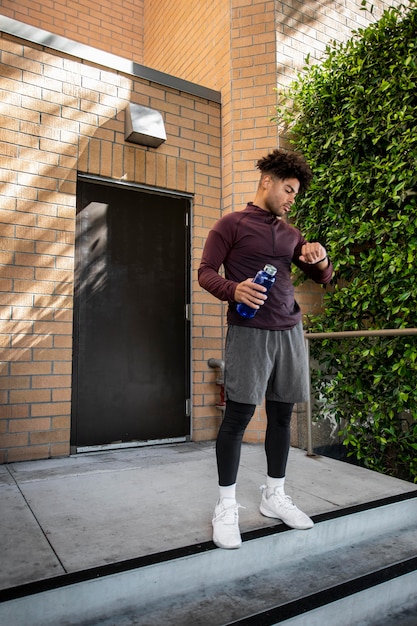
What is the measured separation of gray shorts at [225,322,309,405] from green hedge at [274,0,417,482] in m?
1.21

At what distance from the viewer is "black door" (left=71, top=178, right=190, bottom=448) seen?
11.1 feet

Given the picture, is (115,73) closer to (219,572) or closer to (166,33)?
(166,33)

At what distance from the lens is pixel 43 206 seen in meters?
3.22

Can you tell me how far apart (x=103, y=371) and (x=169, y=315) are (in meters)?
0.70

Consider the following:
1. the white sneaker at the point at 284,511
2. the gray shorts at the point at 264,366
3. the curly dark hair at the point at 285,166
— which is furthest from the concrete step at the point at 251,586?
the curly dark hair at the point at 285,166

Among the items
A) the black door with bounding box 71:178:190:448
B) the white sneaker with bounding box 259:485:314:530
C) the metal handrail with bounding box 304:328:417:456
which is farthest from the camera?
the black door with bounding box 71:178:190:448

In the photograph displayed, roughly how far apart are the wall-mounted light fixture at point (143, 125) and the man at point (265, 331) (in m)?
1.76

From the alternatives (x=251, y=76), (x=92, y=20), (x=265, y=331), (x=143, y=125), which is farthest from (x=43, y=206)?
(x=92, y=20)

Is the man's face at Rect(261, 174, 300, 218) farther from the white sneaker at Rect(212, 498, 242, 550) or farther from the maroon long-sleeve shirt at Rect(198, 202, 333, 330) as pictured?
the white sneaker at Rect(212, 498, 242, 550)

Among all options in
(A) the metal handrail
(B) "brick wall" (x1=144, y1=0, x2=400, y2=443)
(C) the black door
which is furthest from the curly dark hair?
(B) "brick wall" (x1=144, y1=0, x2=400, y2=443)

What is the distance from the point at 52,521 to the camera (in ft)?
6.88

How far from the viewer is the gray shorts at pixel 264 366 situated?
1.93 meters

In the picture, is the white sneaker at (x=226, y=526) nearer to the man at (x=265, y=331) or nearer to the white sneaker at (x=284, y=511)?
the man at (x=265, y=331)

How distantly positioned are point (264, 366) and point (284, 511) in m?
0.71
